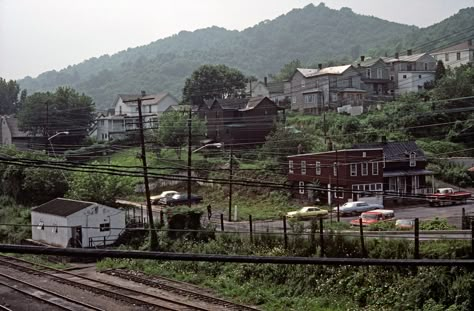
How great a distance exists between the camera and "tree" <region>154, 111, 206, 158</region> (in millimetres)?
47656

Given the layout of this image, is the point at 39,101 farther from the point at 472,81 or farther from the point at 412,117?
the point at 472,81

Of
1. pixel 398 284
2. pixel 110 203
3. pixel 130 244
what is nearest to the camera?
pixel 398 284

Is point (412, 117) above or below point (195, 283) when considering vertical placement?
above

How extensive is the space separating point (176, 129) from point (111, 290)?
100 ft

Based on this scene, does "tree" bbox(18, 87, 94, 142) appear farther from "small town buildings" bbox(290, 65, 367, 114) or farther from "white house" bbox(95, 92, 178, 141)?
"small town buildings" bbox(290, 65, 367, 114)

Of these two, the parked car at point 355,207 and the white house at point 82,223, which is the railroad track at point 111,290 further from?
the parked car at point 355,207

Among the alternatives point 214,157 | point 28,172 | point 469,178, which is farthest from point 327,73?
point 28,172

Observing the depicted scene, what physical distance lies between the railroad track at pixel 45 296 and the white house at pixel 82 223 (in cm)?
571

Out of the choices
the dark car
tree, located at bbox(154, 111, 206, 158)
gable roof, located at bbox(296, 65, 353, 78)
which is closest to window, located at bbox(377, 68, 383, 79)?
gable roof, located at bbox(296, 65, 353, 78)

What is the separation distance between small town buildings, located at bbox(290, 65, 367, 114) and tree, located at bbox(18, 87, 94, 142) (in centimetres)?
2308

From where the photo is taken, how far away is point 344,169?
3303 centimetres

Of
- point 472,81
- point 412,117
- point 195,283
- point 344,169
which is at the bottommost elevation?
point 195,283

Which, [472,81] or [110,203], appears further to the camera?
[472,81]

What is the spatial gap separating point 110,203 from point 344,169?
13.8 metres
